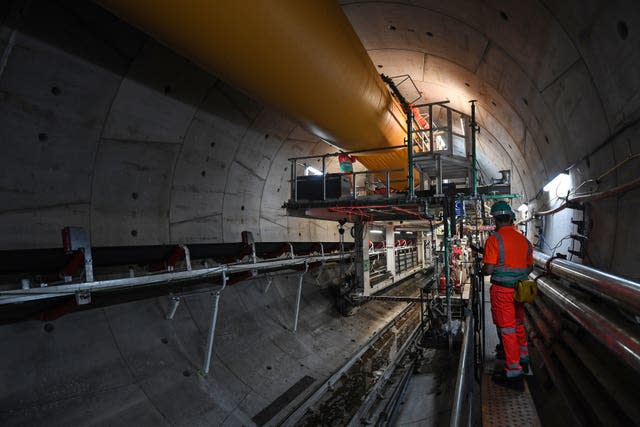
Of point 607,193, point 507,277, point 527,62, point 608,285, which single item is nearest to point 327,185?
point 527,62

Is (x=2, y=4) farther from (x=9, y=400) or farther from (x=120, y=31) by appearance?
(x=9, y=400)

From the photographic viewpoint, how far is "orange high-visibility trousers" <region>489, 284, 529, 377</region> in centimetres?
285

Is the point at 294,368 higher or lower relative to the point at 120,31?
lower

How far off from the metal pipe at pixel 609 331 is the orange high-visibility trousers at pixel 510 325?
1.34 feet

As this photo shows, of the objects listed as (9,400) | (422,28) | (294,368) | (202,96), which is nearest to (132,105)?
(202,96)

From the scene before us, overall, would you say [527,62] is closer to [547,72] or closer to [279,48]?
[547,72]

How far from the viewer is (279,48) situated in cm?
301

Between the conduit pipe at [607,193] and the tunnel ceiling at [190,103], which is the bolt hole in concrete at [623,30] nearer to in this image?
the tunnel ceiling at [190,103]

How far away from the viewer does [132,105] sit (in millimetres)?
4070

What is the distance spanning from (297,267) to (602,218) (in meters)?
4.90

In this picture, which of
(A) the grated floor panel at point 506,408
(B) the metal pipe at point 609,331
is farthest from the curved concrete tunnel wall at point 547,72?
(A) the grated floor panel at point 506,408

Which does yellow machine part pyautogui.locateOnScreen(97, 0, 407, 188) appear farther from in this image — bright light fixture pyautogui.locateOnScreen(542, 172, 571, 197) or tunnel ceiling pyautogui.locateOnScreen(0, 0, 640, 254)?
bright light fixture pyautogui.locateOnScreen(542, 172, 571, 197)

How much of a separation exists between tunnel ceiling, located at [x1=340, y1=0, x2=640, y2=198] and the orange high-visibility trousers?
1.64m

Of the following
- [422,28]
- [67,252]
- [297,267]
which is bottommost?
[297,267]
